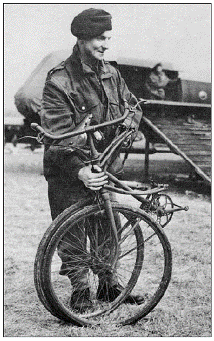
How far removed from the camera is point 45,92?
287 centimetres

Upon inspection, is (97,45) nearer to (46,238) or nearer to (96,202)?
(96,202)

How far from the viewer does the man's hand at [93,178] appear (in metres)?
2.65

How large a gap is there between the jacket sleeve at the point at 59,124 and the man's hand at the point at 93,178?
0.12 metres

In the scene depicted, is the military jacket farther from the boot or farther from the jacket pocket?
the boot

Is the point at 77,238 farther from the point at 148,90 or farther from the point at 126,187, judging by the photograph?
the point at 148,90

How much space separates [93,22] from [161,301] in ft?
6.98

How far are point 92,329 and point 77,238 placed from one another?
1.98ft

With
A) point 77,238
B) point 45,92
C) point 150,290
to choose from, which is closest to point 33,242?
point 150,290

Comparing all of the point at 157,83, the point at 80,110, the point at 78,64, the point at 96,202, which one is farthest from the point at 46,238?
the point at 157,83

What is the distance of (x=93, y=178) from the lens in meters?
2.64

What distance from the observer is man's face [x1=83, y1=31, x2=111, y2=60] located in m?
2.78

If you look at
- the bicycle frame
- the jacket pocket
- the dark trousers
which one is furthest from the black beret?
the dark trousers

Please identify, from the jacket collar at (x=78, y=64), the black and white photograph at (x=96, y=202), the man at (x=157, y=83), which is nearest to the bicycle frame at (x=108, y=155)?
the black and white photograph at (x=96, y=202)

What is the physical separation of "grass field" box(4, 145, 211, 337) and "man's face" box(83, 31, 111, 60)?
1802 millimetres
